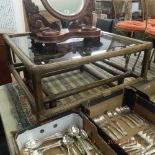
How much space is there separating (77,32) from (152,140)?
59 cm

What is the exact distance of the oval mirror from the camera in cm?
91

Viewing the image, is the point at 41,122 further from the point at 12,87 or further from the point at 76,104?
the point at 12,87

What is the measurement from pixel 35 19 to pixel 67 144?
0.59m

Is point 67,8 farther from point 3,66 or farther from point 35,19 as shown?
point 3,66

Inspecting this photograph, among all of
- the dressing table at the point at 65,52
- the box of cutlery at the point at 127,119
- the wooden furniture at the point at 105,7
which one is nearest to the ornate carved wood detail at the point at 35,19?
the dressing table at the point at 65,52

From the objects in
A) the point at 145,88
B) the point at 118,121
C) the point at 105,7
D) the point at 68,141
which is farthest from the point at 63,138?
the point at 105,7

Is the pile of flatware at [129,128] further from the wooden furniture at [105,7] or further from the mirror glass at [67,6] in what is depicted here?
the wooden furniture at [105,7]

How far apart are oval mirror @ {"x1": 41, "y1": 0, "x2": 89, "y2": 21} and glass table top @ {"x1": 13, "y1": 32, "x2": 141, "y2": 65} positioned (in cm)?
12

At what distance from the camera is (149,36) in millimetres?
1499

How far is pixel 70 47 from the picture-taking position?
3.02 feet

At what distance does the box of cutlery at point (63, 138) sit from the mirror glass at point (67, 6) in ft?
1.64

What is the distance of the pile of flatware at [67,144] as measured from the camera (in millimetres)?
709

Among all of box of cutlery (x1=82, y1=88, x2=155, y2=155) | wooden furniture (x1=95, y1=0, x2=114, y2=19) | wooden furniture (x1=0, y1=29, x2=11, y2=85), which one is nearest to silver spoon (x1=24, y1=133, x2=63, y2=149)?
box of cutlery (x1=82, y1=88, x2=155, y2=155)

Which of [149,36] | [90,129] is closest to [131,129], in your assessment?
[90,129]
